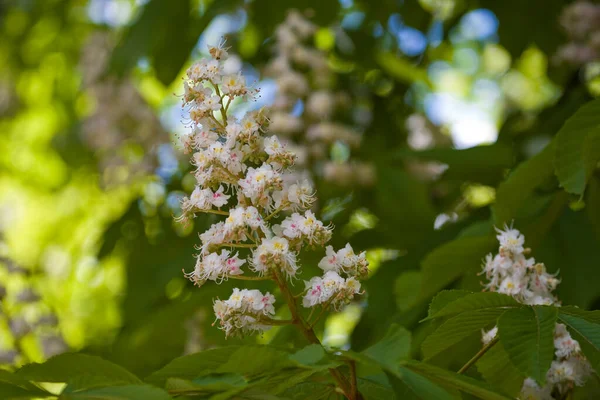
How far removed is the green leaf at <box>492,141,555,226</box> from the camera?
6.73 ft

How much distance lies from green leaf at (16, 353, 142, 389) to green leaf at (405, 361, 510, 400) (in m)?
0.43

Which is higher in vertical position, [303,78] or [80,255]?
[80,255]

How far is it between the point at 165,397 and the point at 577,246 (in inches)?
65.8

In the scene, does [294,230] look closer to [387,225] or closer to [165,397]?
[165,397]

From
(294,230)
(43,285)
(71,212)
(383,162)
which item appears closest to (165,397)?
(294,230)

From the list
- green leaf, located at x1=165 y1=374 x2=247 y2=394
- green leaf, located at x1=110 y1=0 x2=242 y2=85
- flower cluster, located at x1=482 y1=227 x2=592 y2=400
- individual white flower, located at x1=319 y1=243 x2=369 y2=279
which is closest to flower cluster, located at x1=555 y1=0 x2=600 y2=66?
green leaf, located at x1=110 y1=0 x2=242 y2=85

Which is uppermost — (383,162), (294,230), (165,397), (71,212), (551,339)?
(71,212)

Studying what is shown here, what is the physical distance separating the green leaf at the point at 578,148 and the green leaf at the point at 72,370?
1092 millimetres

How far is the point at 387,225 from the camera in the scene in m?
3.09

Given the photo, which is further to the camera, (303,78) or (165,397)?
(303,78)

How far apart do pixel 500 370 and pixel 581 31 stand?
2165mm

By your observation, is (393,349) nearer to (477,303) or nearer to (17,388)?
(477,303)

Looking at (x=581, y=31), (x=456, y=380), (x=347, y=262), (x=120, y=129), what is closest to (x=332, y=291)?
(x=347, y=262)

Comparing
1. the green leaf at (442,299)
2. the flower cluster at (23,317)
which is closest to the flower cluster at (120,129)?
the flower cluster at (23,317)
